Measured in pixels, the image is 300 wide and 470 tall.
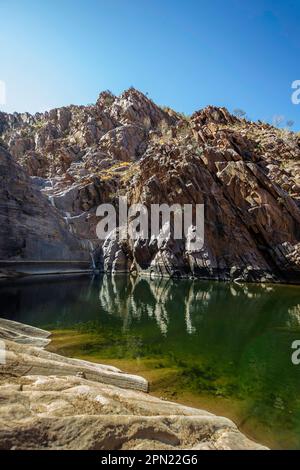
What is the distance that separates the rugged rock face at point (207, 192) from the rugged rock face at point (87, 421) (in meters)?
59.4

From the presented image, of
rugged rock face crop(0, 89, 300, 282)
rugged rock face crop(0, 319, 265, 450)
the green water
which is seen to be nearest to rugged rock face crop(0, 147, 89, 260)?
rugged rock face crop(0, 89, 300, 282)

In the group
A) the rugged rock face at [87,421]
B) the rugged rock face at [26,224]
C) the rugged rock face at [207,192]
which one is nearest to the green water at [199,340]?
the rugged rock face at [87,421]

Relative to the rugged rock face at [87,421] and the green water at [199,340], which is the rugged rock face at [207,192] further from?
the rugged rock face at [87,421]

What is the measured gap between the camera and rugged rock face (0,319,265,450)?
6359 mm

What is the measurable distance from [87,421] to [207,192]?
69061 millimetres

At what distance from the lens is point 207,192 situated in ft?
240

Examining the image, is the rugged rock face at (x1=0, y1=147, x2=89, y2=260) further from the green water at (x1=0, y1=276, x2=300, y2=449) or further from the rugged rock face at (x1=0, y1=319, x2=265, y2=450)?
the rugged rock face at (x1=0, y1=319, x2=265, y2=450)

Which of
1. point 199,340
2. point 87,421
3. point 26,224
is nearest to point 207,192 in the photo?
point 26,224

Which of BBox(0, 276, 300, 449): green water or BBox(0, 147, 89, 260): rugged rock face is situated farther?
BBox(0, 147, 89, 260): rugged rock face

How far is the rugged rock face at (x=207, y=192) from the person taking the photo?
67.2m

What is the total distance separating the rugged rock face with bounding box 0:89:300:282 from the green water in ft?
68.6

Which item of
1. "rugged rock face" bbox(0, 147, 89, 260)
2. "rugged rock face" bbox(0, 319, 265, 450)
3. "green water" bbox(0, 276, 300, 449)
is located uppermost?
"rugged rock face" bbox(0, 147, 89, 260)
